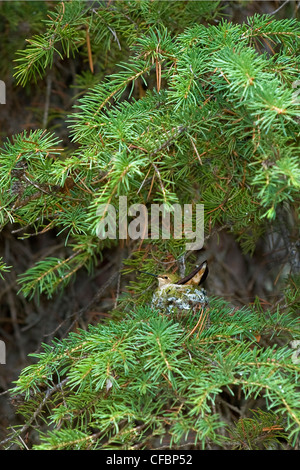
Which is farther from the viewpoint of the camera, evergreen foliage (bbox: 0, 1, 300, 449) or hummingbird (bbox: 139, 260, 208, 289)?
hummingbird (bbox: 139, 260, 208, 289)

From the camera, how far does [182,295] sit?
1.13 meters

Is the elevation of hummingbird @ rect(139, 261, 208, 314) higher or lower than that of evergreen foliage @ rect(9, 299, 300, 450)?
higher

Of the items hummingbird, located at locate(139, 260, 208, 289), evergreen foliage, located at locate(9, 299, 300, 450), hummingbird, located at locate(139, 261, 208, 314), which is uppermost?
hummingbird, located at locate(139, 260, 208, 289)

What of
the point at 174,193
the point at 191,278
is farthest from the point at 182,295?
the point at 174,193

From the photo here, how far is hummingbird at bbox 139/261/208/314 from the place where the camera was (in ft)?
3.69

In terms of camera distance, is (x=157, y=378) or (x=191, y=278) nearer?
(x=157, y=378)

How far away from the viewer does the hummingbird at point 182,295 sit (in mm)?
1124

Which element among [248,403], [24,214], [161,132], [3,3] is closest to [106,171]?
[161,132]

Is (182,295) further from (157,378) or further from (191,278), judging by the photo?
(157,378)

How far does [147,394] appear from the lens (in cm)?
93

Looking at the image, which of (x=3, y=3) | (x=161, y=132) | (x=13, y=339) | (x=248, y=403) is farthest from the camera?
(x=13, y=339)

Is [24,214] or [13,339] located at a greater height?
[24,214]

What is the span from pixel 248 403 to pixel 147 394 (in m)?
0.97

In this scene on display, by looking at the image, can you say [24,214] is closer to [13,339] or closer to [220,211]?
[220,211]
